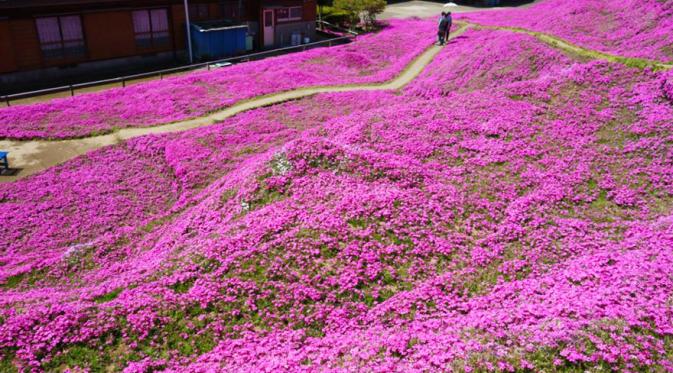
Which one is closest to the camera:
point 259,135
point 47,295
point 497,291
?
point 497,291

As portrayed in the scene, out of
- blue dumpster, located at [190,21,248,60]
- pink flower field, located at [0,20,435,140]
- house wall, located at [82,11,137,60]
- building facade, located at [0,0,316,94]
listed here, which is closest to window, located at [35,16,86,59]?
building facade, located at [0,0,316,94]

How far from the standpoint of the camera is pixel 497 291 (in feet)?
54.7

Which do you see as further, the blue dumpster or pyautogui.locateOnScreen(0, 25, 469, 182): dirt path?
the blue dumpster

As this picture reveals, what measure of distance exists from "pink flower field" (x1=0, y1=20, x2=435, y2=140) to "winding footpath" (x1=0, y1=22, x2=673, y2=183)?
0.75 m

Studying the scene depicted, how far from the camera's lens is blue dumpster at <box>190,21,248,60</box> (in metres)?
52.2

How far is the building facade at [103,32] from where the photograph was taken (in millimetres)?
42875

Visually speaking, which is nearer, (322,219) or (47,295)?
(47,295)

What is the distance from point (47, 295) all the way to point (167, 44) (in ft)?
130

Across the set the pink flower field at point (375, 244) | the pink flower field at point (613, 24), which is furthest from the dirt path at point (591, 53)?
the pink flower field at point (375, 244)

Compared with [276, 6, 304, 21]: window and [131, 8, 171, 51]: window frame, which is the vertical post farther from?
[276, 6, 304, 21]: window

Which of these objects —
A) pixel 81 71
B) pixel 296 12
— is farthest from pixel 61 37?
pixel 296 12

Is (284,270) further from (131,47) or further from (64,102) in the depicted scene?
(131,47)

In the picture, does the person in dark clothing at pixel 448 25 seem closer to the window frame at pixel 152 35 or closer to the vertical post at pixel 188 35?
the vertical post at pixel 188 35

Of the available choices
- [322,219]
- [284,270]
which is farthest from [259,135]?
[284,270]
